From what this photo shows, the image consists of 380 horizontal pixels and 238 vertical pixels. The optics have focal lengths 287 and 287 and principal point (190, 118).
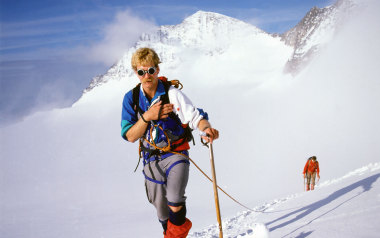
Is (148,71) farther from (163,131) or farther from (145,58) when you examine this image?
(163,131)

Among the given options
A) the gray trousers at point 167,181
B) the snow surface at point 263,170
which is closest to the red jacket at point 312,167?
the snow surface at point 263,170

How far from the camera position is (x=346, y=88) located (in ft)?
207

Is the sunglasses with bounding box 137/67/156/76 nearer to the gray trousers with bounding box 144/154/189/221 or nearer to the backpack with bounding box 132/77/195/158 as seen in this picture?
the backpack with bounding box 132/77/195/158

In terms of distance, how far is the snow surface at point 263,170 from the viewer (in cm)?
604

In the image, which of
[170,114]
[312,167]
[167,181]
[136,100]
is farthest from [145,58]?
[312,167]

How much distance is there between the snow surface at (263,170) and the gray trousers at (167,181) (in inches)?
71.1

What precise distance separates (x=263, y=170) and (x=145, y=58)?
99.7ft

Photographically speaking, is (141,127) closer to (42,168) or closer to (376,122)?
(376,122)

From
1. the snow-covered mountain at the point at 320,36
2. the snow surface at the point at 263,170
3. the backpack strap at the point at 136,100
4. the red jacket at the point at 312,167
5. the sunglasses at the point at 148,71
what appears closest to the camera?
the sunglasses at the point at 148,71

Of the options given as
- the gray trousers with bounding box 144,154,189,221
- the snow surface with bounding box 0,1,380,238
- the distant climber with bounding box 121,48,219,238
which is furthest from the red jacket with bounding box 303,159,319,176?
the gray trousers with bounding box 144,154,189,221

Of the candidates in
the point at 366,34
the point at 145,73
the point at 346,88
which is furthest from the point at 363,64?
the point at 145,73

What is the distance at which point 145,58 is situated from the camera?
11.2ft

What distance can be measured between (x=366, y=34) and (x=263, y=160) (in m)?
60.4

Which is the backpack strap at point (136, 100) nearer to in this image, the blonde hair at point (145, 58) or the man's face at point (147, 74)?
the man's face at point (147, 74)
